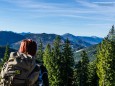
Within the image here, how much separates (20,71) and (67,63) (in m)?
74.5

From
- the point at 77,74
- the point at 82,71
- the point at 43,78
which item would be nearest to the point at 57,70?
the point at 77,74

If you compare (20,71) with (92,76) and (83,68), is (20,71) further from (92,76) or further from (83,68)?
(92,76)

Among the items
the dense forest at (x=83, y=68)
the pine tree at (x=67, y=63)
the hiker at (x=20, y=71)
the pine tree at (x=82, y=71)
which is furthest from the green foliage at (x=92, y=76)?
the hiker at (x=20, y=71)

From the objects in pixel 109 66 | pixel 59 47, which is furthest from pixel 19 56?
pixel 59 47

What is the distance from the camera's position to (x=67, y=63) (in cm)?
8081

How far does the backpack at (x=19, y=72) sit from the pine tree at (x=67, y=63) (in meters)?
73.6

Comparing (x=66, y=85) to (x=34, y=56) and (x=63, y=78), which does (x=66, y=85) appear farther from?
(x=34, y=56)

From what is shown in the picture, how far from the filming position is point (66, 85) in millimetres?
82438

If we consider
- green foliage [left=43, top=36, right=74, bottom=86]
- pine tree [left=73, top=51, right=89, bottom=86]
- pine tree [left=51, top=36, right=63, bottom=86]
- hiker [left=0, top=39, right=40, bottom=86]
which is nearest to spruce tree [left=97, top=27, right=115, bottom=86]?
pine tree [left=73, top=51, right=89, bottom=86]

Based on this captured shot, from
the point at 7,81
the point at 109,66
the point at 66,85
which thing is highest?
the point at 7,81

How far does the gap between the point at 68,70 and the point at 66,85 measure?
361 cm

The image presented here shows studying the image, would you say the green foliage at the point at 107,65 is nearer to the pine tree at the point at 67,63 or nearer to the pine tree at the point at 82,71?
the pine tree at the point at 82,71

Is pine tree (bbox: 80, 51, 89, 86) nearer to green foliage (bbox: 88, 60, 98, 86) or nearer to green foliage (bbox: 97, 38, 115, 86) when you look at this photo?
green foliage (bbox: 88, 60, 98, 86)

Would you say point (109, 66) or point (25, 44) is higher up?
point (25, 44)
